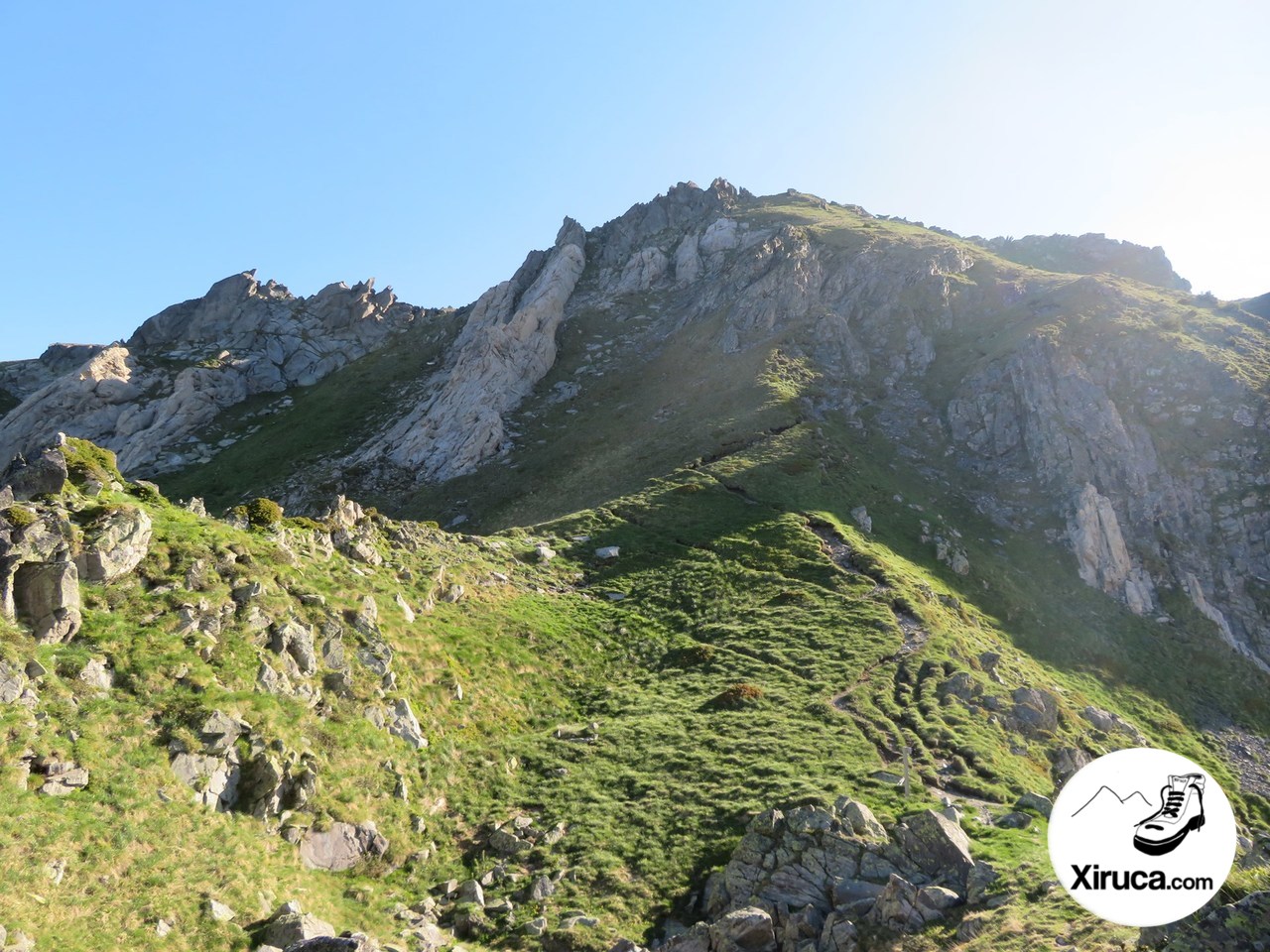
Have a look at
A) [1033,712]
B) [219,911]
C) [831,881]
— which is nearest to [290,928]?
[219,911]

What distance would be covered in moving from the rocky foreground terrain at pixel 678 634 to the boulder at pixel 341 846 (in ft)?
0.32

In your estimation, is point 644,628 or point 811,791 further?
point 644,628

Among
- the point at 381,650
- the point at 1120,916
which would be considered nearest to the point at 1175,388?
the point at 1120,916

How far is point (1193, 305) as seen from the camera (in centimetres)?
9725

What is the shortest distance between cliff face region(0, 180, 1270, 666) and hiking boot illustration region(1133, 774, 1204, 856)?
47813 millimetres

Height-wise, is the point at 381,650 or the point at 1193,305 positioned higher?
the point at 1193,305

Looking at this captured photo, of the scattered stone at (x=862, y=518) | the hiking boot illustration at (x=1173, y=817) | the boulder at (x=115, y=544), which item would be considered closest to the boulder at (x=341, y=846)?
the boulder at (x=115, y=544)

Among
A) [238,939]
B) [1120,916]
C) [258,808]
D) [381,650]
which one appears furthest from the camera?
[381,650]

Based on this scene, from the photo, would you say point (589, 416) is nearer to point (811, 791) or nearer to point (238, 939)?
point (811, 791)

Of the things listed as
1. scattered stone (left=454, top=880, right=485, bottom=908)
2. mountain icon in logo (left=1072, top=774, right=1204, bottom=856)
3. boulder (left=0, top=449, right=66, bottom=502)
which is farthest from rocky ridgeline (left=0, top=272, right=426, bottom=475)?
mountain icon in logo (left=1072, top=774, right=1204, bottom=856)

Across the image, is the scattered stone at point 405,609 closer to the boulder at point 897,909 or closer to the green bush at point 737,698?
the green bush at point 737,698

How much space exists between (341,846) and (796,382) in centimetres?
7857

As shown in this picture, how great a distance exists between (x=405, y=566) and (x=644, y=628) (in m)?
15.4

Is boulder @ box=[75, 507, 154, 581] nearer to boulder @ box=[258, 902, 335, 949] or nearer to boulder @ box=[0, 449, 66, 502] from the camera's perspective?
boulder @ box=[0, 449, 66, 502]
